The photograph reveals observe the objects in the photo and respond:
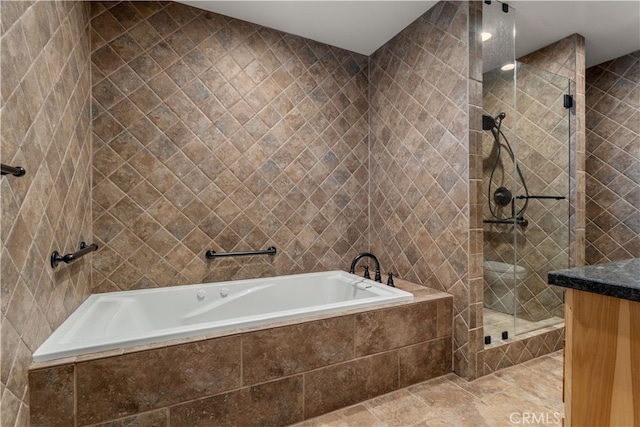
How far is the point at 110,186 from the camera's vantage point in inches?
85.2

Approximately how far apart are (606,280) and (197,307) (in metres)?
2.30

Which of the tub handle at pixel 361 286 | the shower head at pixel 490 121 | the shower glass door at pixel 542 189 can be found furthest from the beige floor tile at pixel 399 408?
the shower head at pixel 490 121

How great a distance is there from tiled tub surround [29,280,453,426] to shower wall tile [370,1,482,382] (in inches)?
13.3

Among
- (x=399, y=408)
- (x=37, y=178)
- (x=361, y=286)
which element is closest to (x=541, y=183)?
(x=361, y=286)

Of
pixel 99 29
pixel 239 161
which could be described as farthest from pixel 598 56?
pixel 99 29

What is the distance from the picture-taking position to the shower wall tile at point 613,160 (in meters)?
2.91

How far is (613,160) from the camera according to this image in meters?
3.03

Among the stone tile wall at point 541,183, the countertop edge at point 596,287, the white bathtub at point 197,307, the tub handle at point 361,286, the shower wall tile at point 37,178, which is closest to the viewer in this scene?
the countertop edge at point 596,287

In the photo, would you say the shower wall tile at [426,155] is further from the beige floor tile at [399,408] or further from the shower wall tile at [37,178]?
the shower wall tile at [37,178]

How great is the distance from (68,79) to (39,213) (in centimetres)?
80

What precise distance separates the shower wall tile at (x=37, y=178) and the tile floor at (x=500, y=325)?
2.49m

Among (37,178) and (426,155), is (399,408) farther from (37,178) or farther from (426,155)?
(37,178)

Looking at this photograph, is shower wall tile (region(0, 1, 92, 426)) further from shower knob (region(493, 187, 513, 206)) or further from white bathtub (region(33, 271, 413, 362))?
shower knob (region(493, 187, 513, 206))

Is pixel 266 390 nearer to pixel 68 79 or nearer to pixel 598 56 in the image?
pixel 68 79
